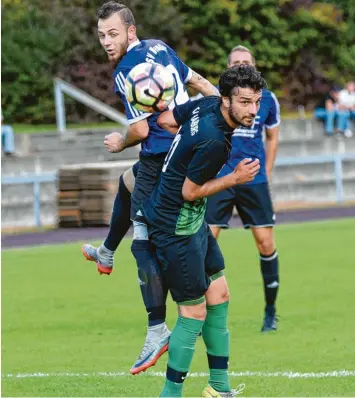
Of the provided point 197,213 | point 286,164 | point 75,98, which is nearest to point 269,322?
point 197,213

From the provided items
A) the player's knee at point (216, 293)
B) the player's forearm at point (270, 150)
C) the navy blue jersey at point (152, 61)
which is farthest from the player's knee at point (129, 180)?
the player's forearm at point (270, 150)

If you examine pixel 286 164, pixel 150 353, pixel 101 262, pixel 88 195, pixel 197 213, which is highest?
pixel 197 213

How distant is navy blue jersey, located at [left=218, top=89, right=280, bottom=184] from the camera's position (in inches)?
467

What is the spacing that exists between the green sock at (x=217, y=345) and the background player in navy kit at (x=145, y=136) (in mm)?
305

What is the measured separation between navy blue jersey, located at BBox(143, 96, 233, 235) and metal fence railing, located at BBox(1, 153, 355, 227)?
56.8ft

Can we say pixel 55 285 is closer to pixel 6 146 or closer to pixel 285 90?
pixel 6 146

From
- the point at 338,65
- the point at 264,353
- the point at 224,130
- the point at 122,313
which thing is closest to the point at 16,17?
the point at 338,65

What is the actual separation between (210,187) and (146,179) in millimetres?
1073

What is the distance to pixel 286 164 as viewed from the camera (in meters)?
29.7

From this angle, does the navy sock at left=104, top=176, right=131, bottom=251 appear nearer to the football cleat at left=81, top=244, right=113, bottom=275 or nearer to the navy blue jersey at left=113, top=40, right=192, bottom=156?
the football cleat at left=81, top=244, right=113, bottom=275

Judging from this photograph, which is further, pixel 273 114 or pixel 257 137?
pixel 273 114

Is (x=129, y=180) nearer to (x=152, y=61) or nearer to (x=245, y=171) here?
(x=152, y=61)

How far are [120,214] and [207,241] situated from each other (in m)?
1.24

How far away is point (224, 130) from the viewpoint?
26.3ft
